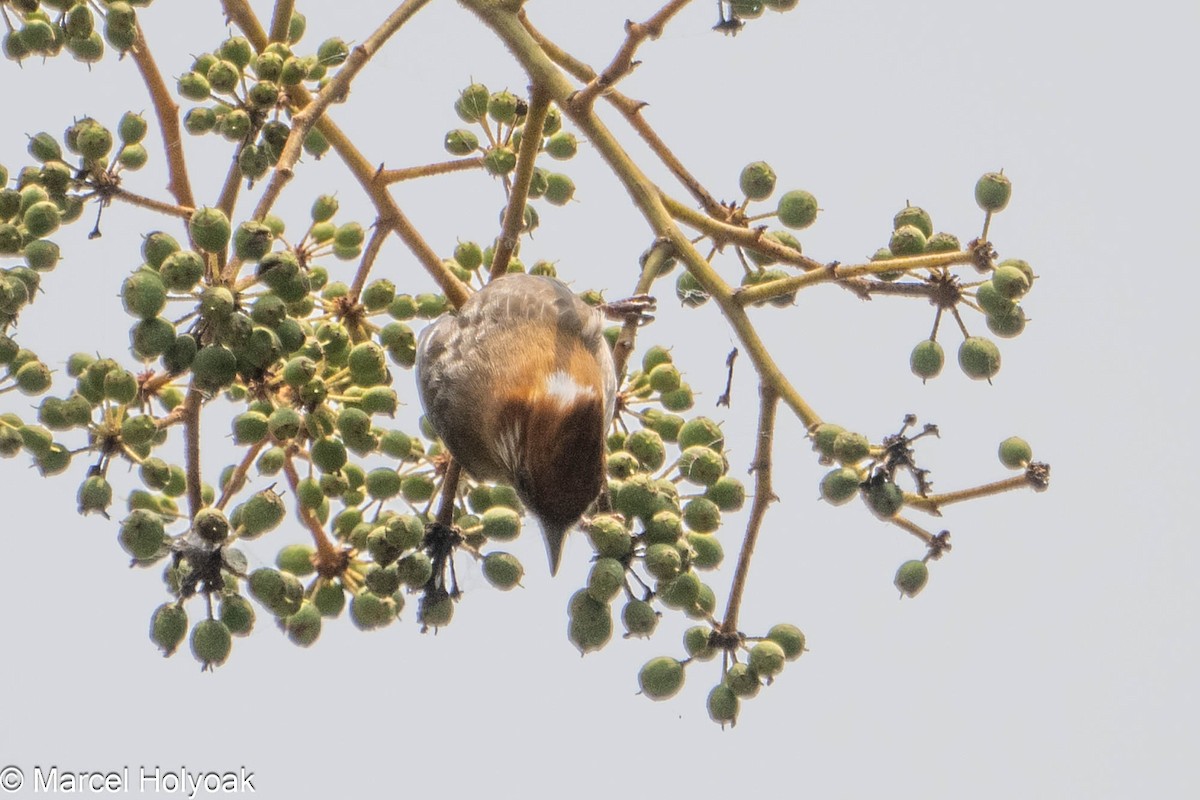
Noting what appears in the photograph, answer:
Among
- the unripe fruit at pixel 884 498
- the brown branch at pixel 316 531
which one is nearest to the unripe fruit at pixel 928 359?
the unripe fruit at pixel 884 498

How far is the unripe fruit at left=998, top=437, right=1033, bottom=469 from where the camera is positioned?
3744 mm

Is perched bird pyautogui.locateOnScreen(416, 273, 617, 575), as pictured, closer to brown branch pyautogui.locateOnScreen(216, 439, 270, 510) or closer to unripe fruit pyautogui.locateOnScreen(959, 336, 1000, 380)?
brown branch pyautogui.locateOnScreen(216, 439, 270, 510)

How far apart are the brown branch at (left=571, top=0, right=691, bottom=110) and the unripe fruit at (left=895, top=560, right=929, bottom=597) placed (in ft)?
5.54

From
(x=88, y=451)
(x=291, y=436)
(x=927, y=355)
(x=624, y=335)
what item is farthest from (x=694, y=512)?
(x=88, y=451)

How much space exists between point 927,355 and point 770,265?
0.88m

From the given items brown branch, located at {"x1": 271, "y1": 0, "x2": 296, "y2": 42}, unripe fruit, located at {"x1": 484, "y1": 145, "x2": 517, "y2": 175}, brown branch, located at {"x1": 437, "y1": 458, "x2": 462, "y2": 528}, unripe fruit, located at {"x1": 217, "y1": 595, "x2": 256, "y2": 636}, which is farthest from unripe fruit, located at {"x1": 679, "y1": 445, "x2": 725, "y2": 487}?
brown branch, located at {"x1": 271, "y1": 0, "x2": 296, "y2": 42}

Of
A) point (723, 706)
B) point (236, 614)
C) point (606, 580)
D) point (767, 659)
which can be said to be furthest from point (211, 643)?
point (767, 659)

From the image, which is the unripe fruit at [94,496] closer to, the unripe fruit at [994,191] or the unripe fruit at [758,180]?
the unripe fruit at [758,180]

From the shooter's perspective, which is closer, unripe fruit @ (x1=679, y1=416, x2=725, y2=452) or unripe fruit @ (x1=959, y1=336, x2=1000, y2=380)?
unripe fruit @ (x1=959, y1=336, x2=1000, y2=380)

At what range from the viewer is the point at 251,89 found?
3.88 metres

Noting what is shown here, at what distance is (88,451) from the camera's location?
12.3ft

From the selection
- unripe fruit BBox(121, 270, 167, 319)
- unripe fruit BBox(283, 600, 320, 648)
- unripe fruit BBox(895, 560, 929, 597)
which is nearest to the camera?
unripe fruit BBox(121, 270, 167, 319)

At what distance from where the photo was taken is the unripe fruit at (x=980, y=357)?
3.64 m

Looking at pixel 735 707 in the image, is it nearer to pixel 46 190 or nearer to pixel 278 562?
pixel 278 562
